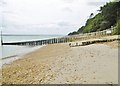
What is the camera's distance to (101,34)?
5300 centimetres

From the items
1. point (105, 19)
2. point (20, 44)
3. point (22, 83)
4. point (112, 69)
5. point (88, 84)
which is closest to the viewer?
point (88, 84)

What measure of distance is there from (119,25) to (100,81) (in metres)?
33.4

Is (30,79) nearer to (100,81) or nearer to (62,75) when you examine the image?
(62,75)

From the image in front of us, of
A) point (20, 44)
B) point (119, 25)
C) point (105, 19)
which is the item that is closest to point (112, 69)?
point (119, 25)

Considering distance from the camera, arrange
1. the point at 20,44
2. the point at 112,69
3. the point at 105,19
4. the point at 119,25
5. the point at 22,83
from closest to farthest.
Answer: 1. the point at 22,83
2. the point at 112,69
3. the point at 119,25
4. the point at 105,19
5. the point at 20,44

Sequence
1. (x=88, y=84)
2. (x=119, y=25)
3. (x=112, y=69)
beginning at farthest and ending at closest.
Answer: (x=119, y=25) → (x=112, y=69) → (x=88, y=84)

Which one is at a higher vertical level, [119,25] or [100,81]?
[119,25]

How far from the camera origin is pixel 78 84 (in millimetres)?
11734

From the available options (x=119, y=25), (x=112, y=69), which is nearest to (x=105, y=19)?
(x=119, y=25)

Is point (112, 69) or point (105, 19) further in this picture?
point (105, 19)

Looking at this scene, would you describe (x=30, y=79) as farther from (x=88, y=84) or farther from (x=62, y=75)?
(x=88, y=84)

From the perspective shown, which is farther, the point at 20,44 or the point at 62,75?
Answer: the point at 20,44

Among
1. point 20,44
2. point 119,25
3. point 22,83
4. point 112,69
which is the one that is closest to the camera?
point 22,83

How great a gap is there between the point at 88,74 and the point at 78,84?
Answer: 1.88 meters
